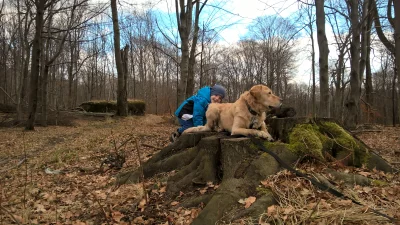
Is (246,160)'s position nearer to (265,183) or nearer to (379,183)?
(265,183)

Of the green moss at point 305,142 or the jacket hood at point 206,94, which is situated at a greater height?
the jacket hood at point 206,94

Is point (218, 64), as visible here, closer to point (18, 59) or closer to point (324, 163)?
point (18, 59)

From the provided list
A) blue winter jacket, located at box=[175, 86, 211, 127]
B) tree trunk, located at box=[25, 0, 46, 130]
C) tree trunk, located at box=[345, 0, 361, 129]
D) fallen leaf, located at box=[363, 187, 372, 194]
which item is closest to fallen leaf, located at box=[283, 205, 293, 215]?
fallen leaf, located at box=[363, 187, 372, 194]

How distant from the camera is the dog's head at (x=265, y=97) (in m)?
4.83

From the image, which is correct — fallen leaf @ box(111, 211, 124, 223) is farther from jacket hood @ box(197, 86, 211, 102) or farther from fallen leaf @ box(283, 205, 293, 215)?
jacket hood @ box(197, 86, 211, 102)

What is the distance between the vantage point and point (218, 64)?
41.4 metres

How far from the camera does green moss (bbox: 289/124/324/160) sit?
4.01m

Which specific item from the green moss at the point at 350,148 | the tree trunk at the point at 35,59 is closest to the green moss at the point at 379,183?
the green moss at the point at 350,148

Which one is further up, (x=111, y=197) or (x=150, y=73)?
(x=150, y=73)

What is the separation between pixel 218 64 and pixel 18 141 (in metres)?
33.0

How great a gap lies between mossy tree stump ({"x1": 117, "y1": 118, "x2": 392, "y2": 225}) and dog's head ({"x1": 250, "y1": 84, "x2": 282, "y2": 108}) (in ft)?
1.01

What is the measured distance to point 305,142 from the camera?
4086 mm

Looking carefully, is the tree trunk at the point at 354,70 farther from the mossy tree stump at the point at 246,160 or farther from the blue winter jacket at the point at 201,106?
the blue winter jacket at the point at 201,106

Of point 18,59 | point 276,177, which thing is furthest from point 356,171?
→ point 18,59
